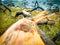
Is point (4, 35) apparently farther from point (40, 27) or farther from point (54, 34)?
point (54, 34)

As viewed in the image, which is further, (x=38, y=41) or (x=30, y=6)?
(x=30, y=6)

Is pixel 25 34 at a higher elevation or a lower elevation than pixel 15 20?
lower

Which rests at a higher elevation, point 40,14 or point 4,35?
point 40,14

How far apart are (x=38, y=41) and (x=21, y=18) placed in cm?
48

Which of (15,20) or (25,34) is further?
(15,20)

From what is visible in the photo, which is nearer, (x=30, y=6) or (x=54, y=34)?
(x=54, y=34)

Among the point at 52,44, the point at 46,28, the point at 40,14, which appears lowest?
the point at 52,44

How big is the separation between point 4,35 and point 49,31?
685 mm

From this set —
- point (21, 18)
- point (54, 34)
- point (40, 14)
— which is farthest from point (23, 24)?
point (54, 34)

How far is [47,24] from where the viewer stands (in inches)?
103

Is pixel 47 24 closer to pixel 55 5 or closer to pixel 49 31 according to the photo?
pixel 49 31

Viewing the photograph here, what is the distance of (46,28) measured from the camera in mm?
2576

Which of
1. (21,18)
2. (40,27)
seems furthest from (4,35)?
(40,27)

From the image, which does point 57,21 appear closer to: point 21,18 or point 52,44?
point 52,44
